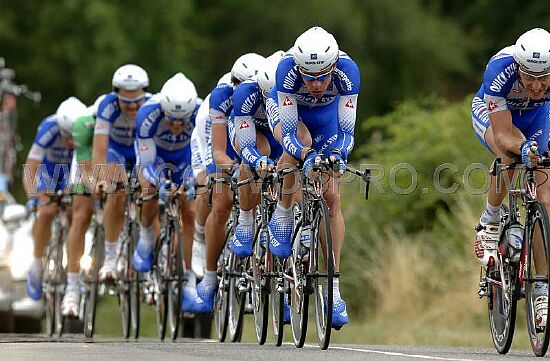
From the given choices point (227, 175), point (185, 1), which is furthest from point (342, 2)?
point (227, 175)

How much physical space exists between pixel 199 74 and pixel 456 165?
792 inches

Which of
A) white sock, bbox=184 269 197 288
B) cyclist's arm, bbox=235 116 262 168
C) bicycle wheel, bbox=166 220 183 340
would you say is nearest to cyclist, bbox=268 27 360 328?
cyclist's arm, bbox=235 116 262 168

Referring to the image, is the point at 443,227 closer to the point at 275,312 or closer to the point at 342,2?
the point at 275,312

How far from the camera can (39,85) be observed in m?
44.2

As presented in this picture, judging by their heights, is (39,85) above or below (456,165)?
above

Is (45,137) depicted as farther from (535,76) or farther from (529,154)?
(529,154)

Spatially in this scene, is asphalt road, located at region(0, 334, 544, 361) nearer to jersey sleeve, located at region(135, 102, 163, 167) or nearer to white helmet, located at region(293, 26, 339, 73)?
white helmet, located at region(293, 26, 339, 73)

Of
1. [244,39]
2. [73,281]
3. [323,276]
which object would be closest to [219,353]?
[323,276]

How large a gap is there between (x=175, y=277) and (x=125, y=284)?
109 cm

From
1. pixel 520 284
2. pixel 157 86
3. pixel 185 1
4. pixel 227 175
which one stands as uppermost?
pixel 185 1

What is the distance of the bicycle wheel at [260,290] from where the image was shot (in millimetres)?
14430

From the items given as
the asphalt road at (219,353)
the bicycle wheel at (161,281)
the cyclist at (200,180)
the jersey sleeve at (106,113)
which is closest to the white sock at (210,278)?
the cyclist at (200,180)

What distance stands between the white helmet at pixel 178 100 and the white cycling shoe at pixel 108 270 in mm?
1872

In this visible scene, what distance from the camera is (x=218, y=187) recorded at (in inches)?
628
